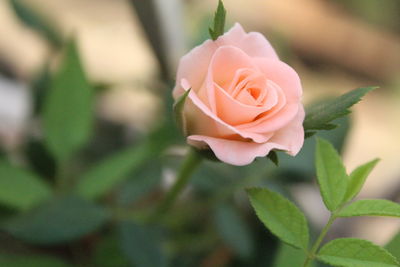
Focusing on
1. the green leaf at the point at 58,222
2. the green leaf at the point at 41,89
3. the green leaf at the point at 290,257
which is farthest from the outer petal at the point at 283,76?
the green leaf at the point at 41,89

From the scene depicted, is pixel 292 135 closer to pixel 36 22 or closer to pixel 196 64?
pixel 196 64

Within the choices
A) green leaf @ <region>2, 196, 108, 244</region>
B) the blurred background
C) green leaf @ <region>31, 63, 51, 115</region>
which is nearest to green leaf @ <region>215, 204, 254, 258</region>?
the blurred background

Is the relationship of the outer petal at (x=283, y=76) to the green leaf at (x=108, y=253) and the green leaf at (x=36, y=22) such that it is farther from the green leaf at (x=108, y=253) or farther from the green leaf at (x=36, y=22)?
the green leaf at (x=36, y=22)

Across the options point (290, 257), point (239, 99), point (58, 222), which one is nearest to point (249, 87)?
point (239, 99)

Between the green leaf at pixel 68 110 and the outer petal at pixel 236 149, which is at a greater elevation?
the outer petal at pixel 236 149

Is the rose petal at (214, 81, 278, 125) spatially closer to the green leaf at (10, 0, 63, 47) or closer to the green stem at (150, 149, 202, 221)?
the green stem at (150, 149, 202, 221)

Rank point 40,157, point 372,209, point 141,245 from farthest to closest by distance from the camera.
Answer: point 40,157 → point 141,245 → point 372,209

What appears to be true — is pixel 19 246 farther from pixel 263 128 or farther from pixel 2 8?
pixel 2 8
